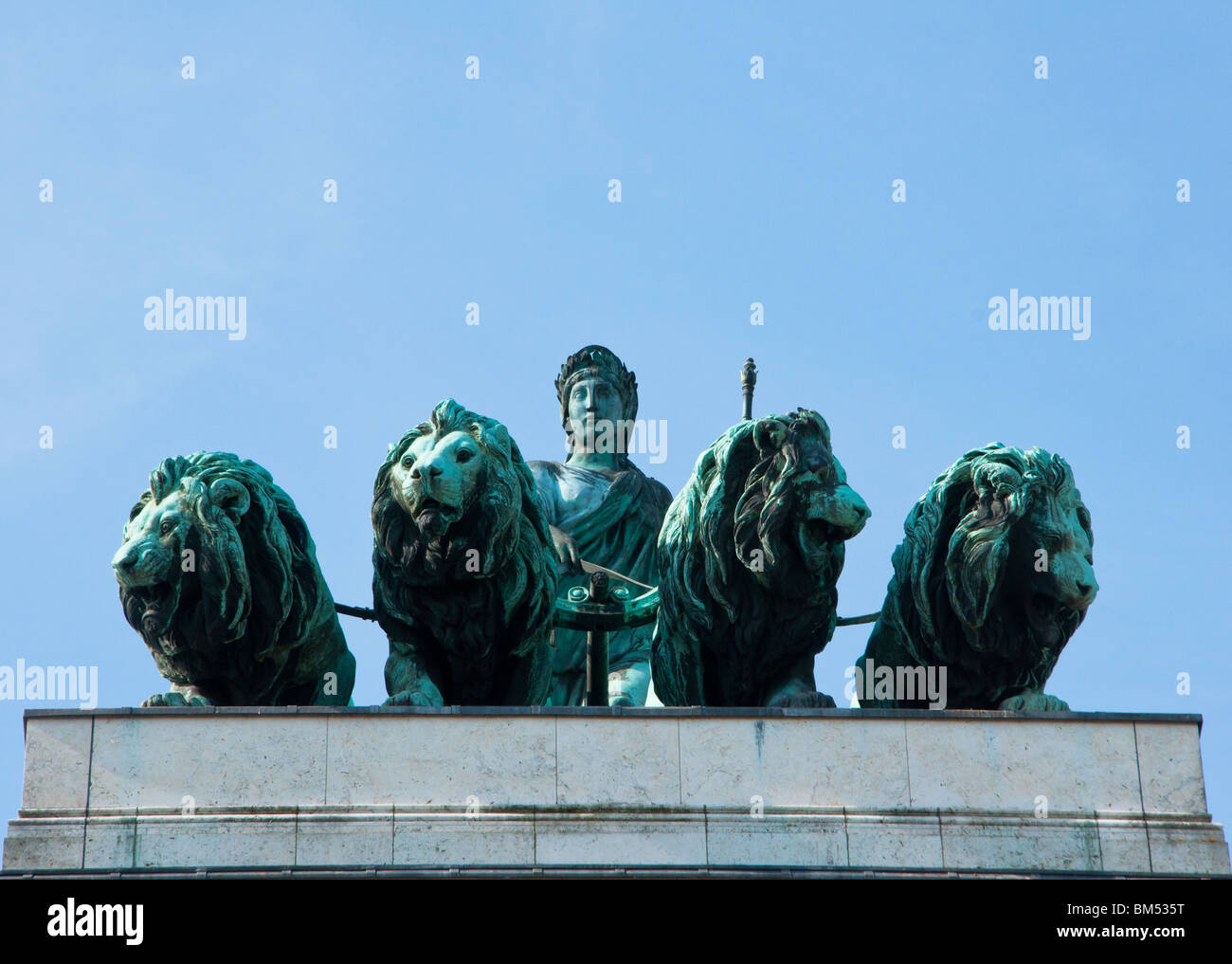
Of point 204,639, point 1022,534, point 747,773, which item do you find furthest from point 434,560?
point 1022,534

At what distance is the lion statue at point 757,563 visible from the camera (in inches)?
753

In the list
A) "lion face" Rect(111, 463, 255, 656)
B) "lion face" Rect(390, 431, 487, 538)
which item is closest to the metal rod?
"lion face" Rect(390, 431, 487, 538)

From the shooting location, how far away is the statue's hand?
23531mm

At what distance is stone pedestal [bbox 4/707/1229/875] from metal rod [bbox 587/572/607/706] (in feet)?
8.68

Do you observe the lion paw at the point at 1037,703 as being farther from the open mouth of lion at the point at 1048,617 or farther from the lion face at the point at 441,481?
the lion face at the point at 441,481

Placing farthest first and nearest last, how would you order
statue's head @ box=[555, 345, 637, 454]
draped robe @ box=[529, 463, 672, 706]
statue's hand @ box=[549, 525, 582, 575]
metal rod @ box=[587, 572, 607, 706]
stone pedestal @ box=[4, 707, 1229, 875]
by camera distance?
statue's head @ box=[555, 345, 637, 454], draped robe @ box=[529, 463, 672, 706], statue's hand @ box=[549, 525, 582, 575], metal rod @ box=[587, 572, 607, 706], stone pedestal @ box=[4, 707, 1229, 875]

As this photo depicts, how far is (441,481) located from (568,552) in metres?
4.99

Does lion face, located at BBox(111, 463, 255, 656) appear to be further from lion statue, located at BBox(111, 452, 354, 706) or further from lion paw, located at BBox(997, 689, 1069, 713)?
lion paw, located at BBox(997, 689, 1069, 713)

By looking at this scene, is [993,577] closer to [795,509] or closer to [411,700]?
[795,509]

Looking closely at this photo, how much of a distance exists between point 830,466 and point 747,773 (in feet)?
7.91

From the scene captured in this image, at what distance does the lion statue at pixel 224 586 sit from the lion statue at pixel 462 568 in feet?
2.04

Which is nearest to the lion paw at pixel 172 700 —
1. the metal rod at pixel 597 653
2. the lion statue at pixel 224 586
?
the lion statue at pixel 224 586

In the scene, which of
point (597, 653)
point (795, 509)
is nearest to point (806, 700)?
point (795, 509)
